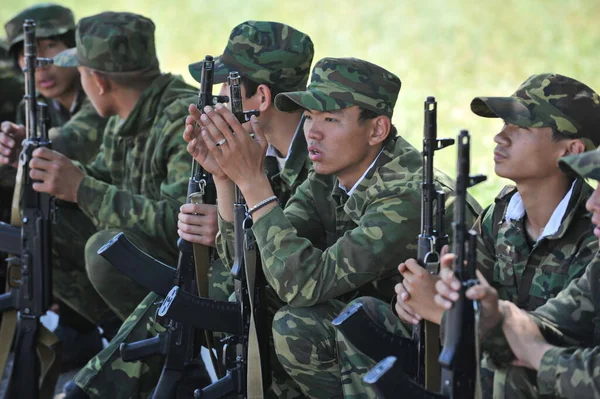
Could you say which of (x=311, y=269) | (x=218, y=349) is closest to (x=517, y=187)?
(x=311, y=269)

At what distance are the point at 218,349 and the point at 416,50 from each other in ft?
28.2

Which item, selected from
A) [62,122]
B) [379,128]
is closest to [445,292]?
[379,128]

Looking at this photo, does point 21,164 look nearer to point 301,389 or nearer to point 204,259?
point 204,259

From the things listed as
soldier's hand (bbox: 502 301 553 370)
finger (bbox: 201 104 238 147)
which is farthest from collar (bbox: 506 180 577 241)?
finger (bbox: 201 104 238 147)

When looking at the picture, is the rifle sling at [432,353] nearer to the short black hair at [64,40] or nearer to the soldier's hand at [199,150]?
the soldier's hand at [199,150]

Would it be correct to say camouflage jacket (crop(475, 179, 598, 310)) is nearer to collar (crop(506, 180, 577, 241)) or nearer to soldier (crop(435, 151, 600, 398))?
collar (crop(506, 180, 577, 241))

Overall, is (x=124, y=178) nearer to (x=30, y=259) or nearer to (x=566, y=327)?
(x=30, y=259)

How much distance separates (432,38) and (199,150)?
913 centimetres

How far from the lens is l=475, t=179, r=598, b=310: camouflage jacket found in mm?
3660

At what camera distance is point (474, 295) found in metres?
3.16

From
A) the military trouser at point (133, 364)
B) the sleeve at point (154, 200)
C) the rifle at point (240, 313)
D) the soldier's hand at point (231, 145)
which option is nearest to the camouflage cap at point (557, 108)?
the soldier's hand at point (231, 145)

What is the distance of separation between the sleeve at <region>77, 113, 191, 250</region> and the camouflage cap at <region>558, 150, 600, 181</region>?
233 centimetres

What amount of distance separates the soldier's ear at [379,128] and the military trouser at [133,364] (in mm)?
982

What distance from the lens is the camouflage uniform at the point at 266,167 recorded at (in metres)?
4.76
